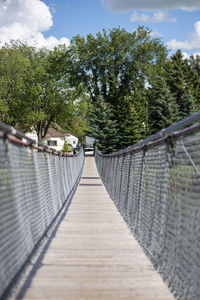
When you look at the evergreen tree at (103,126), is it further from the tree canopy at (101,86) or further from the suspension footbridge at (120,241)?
the suspension footbridge at (120,241)

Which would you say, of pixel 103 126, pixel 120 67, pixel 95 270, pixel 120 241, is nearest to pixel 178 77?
pixel 120 67

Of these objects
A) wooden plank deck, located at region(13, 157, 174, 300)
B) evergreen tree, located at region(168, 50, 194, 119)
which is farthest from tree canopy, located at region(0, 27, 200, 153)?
wooden plank deck, located at region(13, 157, 174, 300)

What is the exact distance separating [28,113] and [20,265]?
36.9m

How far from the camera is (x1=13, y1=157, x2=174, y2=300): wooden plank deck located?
3.04 meters

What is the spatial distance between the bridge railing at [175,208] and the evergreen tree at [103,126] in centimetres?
3751

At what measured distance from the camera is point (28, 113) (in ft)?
129

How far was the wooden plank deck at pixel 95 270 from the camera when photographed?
304cm

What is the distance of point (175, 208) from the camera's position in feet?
10.7

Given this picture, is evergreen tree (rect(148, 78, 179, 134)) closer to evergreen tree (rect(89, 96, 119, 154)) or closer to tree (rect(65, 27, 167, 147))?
tree (rect(65, 27, 167, 147))

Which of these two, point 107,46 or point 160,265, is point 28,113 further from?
point 160,265

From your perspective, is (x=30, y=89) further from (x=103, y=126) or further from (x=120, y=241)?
(x=120, y=241)

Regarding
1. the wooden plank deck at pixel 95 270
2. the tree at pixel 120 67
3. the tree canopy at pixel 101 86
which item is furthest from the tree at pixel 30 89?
the wooden plank deck at pixel 95 270

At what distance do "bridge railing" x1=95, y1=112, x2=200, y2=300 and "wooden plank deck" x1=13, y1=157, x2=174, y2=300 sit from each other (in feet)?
0.59

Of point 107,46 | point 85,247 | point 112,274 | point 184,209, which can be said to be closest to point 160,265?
point 112,274
